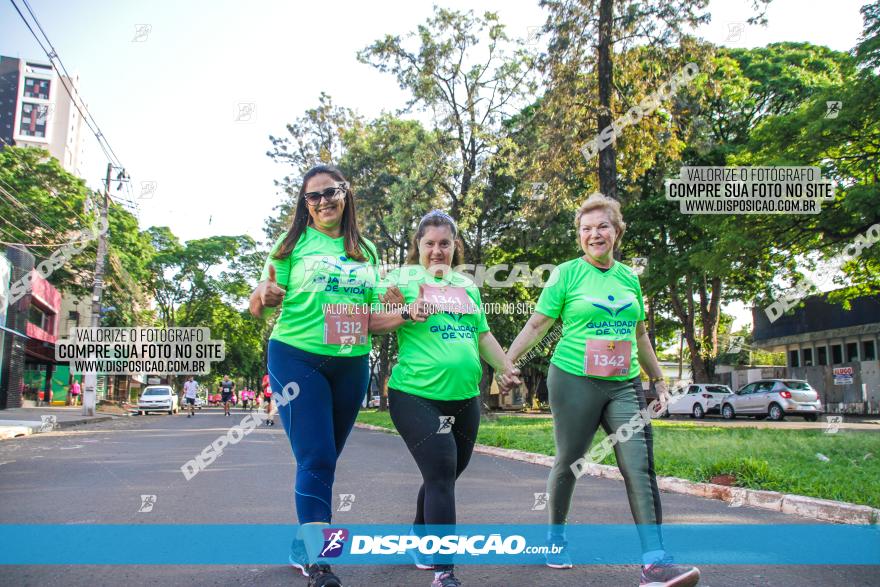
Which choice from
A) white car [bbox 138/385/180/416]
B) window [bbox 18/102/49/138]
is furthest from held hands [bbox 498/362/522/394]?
window [bbox 18/102/49/138]

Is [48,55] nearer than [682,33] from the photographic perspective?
Yes

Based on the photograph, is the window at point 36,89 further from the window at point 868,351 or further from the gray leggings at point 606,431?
the gray leggings at point 606,431

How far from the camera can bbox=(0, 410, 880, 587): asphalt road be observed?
3.61 m

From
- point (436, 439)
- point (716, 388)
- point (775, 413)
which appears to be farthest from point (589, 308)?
point (716, 388)

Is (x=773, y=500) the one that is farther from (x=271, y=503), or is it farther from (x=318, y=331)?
(x=318, y=331)

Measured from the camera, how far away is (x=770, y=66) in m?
27.4

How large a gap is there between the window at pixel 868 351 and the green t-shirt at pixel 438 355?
35.7 meters

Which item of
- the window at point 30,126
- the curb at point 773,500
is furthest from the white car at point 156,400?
the window at point 30,126

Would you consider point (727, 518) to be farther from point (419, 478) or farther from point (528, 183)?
point (528, 183)

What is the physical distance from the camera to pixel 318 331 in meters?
3.41

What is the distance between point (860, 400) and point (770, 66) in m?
15.6

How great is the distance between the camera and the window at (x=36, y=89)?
239ft

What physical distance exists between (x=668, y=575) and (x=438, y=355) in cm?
147

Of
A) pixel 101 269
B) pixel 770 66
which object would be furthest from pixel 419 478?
pixel 770 66
